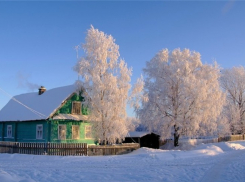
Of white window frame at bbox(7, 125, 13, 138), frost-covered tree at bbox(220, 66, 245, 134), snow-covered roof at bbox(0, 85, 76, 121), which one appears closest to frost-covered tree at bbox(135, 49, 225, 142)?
snow-covered roof at bbox(0, 85, 76, 121)

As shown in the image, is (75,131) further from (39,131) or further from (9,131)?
(9,131)

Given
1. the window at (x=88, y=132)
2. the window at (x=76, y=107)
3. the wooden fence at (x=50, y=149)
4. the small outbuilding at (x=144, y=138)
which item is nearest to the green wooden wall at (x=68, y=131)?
the window at (x=88, y=132)

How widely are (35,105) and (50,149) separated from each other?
10699 mm

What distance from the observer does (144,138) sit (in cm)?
3791

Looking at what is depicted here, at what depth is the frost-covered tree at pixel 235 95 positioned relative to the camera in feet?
182

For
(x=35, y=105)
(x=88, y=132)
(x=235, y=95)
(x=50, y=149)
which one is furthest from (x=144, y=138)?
(x=235, y=95)

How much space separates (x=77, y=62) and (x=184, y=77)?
44.6 feet

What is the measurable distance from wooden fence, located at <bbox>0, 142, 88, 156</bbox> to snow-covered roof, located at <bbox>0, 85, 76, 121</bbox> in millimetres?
4539

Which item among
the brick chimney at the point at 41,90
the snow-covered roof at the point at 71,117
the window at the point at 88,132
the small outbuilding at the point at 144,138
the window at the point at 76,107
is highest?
the brick chimney at the point at 41,90

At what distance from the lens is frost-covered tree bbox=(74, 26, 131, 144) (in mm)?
27625

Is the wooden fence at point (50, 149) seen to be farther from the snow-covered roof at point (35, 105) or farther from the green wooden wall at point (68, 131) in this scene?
the green wooden wall at point (68, 131)

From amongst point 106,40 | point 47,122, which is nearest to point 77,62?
point 106,40

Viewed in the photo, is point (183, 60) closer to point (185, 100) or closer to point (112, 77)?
point (185, 100)

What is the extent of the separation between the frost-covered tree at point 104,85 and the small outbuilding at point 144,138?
333 inches
